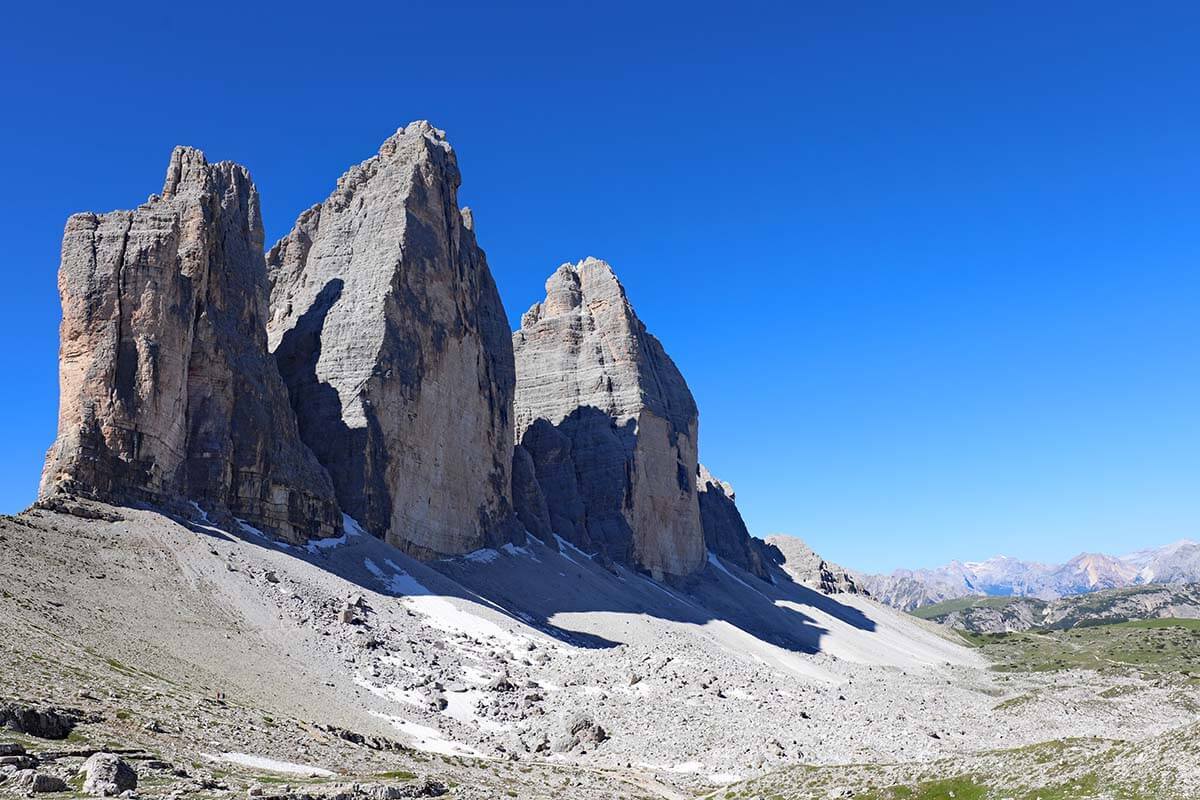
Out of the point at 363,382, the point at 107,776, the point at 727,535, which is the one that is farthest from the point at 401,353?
the point at 727,535

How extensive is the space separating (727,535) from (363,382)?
100081mm

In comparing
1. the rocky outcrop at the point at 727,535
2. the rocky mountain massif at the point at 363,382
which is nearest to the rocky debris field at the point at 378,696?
the rocky mountain massif at the point at 363,382

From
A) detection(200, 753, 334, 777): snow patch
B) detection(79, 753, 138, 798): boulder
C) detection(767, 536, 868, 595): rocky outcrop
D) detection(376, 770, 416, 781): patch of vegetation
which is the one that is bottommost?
detection(376, 770, 416, 781): patch of vegetation

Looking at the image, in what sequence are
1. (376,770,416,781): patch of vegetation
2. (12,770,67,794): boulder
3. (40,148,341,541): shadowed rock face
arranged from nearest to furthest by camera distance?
(12,770,67,794): boulder, (376,770,416,781): patch of vegetation, (40,148,341,541): shadowed rock face

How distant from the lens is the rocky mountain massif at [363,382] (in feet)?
227

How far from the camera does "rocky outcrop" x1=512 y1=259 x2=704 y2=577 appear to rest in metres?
135

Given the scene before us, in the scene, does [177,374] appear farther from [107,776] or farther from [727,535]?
[727,535]

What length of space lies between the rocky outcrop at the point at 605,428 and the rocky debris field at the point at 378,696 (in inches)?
1841

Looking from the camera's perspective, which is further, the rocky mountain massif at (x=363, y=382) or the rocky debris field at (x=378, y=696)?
the rocky mountain massif at (x=363, y=382)

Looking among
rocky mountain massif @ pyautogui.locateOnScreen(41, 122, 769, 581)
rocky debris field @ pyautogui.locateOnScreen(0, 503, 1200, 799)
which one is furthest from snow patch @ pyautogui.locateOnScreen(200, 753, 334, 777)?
rocky mountain massif @ pyautogui.locateOnScreen(41, 122, 769, 581)

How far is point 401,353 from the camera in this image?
→ 9525cm

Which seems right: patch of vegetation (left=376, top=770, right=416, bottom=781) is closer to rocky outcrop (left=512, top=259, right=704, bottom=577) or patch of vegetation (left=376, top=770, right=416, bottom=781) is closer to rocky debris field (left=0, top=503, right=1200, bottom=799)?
rocky debris field (left=0, top=503, right=1200, bottom=799)

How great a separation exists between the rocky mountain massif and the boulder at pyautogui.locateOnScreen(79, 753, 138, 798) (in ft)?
142

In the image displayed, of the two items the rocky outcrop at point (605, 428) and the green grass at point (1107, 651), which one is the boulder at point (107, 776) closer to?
the green grass at point (1107, 651)
